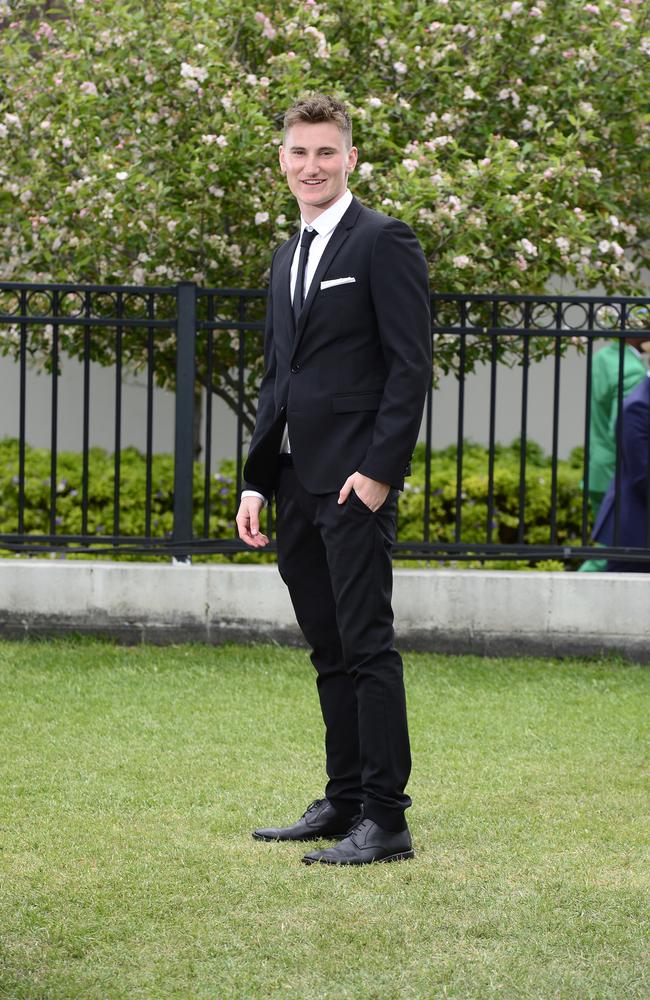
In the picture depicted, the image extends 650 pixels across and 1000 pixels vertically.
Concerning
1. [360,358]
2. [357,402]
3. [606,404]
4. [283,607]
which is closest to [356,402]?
[357,402]

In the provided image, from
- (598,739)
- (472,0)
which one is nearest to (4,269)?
(472,0)

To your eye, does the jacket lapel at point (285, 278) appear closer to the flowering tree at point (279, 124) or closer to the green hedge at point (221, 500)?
the flowering tree at point (279, 124)

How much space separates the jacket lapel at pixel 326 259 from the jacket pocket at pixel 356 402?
8.2 inches

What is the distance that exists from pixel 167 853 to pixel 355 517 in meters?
1.07

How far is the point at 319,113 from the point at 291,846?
79.7 inches

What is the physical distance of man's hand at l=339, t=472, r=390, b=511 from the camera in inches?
153

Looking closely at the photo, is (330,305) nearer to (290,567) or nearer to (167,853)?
(290,567)

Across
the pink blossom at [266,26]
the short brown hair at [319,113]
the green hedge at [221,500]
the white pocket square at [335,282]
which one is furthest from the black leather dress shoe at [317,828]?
the pink blossom at [266,26]

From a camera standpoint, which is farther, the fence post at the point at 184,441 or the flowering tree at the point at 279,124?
the flowering tree at the point at 279,124

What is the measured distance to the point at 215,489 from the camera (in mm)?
9656

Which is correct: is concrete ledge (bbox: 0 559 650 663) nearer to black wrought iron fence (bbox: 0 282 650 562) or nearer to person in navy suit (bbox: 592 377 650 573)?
black wrought iron fence (bbox: 0 282 650 562)

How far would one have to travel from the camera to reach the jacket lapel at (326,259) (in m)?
4.02

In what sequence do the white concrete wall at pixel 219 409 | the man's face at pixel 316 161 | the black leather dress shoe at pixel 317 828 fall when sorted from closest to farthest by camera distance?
1. the man's face at pixel 316 161
2. the black leather dress shoe at pixel 317 828
3. the white concrete wall at pixel 219 409

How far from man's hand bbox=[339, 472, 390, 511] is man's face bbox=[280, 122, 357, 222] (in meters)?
0.77
